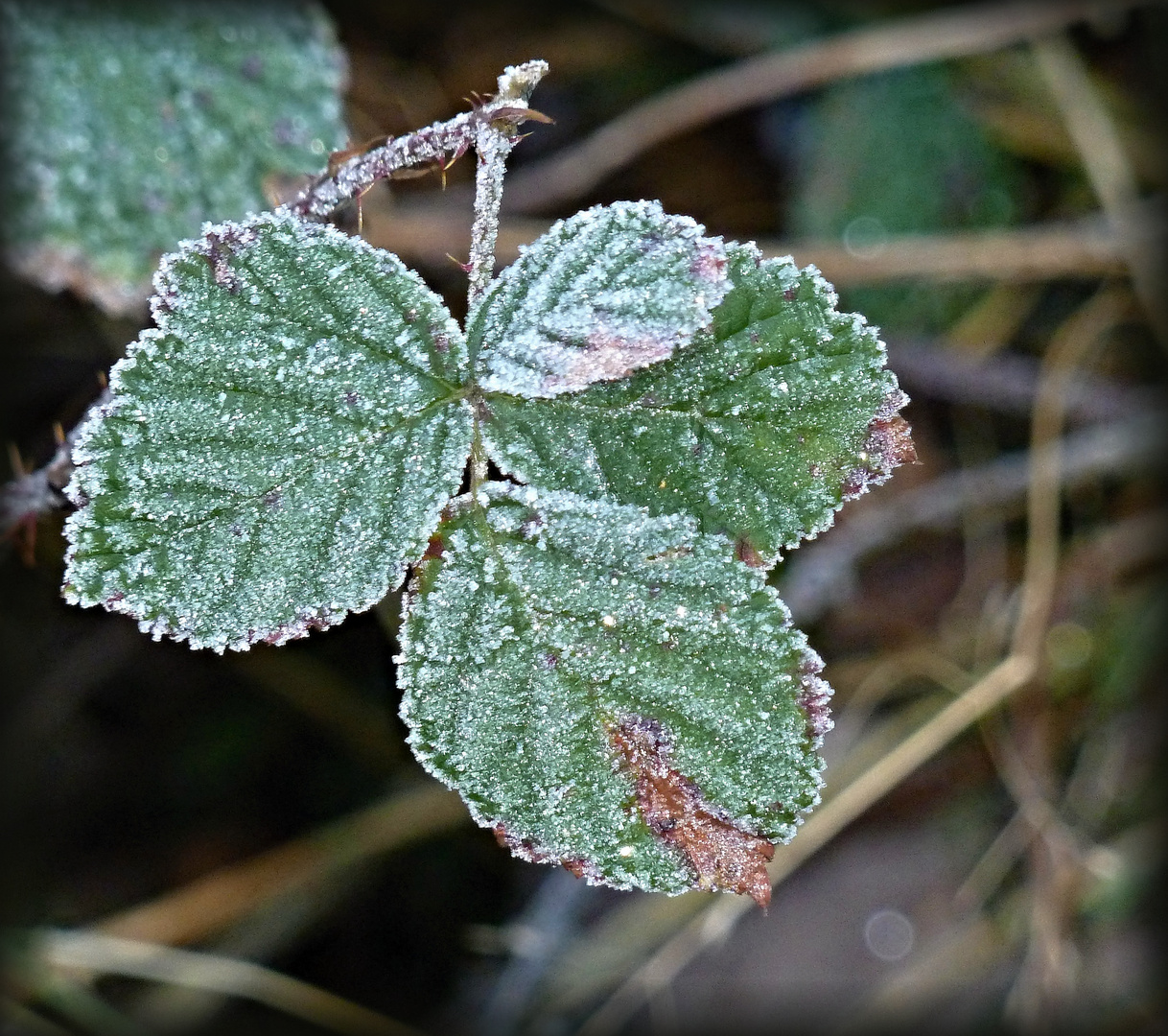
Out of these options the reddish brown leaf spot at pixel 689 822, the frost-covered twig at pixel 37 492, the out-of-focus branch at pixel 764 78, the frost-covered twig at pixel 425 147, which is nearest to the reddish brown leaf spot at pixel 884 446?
the reddish brown leaf spot at pixel 689 822

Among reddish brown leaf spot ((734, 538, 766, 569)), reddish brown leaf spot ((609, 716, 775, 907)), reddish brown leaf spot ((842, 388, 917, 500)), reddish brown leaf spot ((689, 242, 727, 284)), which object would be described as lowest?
reddish brown leaf spot ((609, 716, 775, 907))

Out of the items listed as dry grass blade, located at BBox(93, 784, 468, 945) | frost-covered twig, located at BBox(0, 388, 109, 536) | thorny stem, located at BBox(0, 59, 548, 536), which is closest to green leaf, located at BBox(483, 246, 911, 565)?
thorny stem, located at BBox(0, 59, 548, 536)

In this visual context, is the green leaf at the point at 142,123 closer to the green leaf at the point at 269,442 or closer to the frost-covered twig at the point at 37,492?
the frost-covered twig at the point at 37,492

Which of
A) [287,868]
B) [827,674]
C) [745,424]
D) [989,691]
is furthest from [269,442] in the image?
[989,691]

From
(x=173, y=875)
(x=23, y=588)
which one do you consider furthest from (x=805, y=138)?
(x=173, y=875)

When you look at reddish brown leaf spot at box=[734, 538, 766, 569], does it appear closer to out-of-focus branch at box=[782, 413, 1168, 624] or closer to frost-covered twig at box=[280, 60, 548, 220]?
frost-covered twig at box=[280, 60, 548, 220]

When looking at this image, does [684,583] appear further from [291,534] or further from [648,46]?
[648,46]
